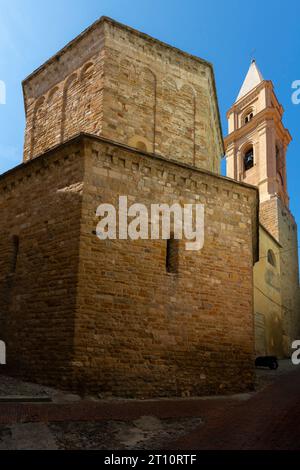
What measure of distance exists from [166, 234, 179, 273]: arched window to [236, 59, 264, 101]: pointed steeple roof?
82.0 ft

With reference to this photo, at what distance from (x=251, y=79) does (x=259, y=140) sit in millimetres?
7147

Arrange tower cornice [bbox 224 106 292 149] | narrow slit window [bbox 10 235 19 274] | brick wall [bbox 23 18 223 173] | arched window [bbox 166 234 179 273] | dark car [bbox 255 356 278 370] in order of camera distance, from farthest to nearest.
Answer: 1. tower cornice [bbox 224 106 292 149]
2. dark car [bbox 255 356 278 370]
3. brick wall [bbox 23 18 223 173]
4. narrow slit window [bbox 10 235 19 274]
5. arched window [bbox 166 234 179 273]

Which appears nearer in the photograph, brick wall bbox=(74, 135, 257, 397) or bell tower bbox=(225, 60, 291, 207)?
brick wall bbox=(74, 135, 257, 397)

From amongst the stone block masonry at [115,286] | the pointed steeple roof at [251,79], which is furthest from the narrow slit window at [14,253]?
the pointed steeple roof at [251,79]

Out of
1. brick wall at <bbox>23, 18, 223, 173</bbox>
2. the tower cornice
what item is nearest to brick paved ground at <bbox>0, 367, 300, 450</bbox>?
brick wall at <bbox>23, 18, 223, 173</bbox>

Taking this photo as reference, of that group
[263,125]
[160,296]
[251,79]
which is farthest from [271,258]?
[251,79]

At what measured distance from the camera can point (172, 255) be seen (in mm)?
10250

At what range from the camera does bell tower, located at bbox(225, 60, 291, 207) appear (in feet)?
90.4

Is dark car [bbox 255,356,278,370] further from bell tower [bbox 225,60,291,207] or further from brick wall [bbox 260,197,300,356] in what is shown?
bell tower [bbox 225,60,291,207]

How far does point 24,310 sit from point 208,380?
4.75m

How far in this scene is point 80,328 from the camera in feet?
27.8

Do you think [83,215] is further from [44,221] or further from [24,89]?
[24,89]

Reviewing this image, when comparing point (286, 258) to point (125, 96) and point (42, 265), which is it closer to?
point (125, 96)
